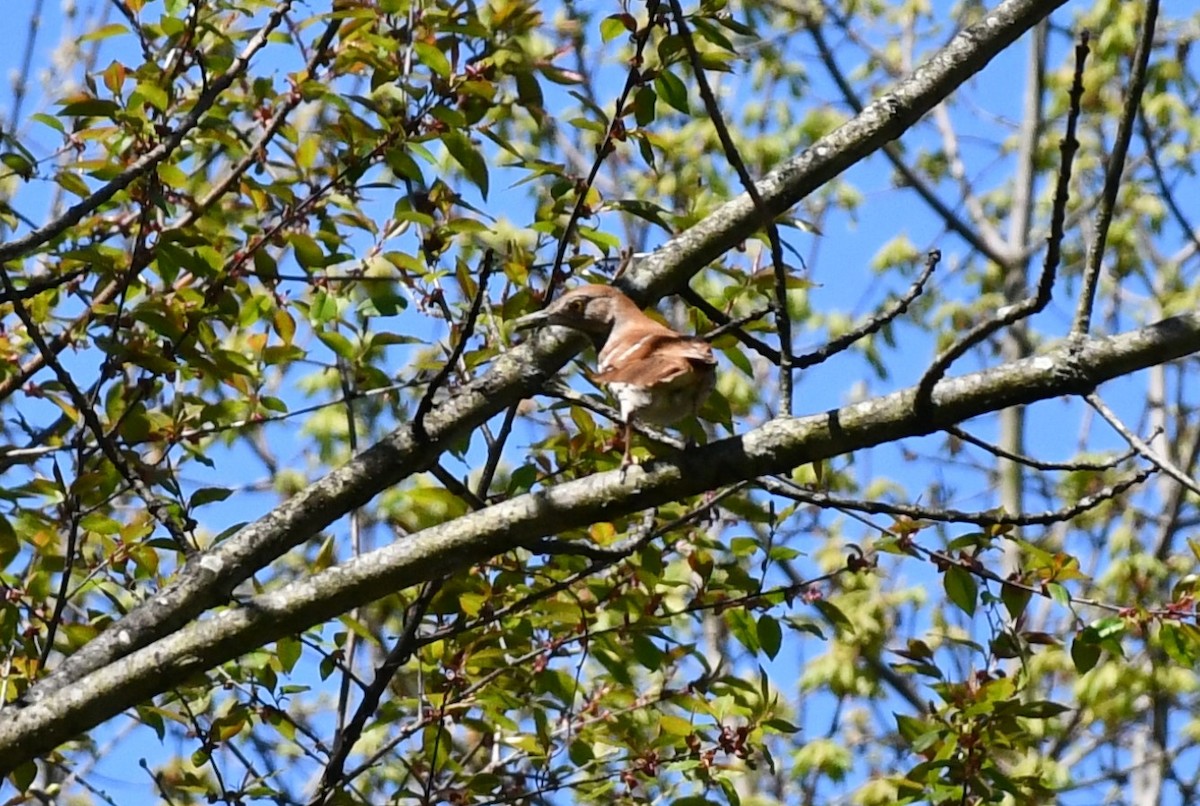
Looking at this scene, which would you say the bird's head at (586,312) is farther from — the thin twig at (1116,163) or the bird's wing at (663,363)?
the thin twig at (1116,163)

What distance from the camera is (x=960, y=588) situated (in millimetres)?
4059

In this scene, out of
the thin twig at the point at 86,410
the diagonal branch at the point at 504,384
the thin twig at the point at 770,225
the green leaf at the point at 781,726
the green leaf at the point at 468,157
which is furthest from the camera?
the green leaf at the point at 468,157

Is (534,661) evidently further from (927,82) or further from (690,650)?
(927,82)

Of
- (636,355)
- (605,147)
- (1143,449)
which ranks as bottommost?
(1143,449)

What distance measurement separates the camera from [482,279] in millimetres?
3438

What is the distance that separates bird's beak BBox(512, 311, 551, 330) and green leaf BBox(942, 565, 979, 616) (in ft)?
4.31

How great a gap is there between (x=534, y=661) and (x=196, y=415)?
1.39m

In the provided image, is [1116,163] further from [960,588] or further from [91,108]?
[91,108]

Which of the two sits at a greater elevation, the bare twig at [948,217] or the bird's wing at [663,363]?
the bare twig at [948,217]

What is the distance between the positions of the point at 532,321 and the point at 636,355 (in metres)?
0.33

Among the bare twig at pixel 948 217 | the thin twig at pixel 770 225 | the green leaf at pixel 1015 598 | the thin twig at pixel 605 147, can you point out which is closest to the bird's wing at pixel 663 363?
the thin twig at pixel 605 147

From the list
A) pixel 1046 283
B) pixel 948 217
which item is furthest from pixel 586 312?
pixel 948 217

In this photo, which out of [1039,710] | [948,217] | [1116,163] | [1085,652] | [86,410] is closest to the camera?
[1116,163]

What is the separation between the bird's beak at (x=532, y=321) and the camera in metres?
4.29
